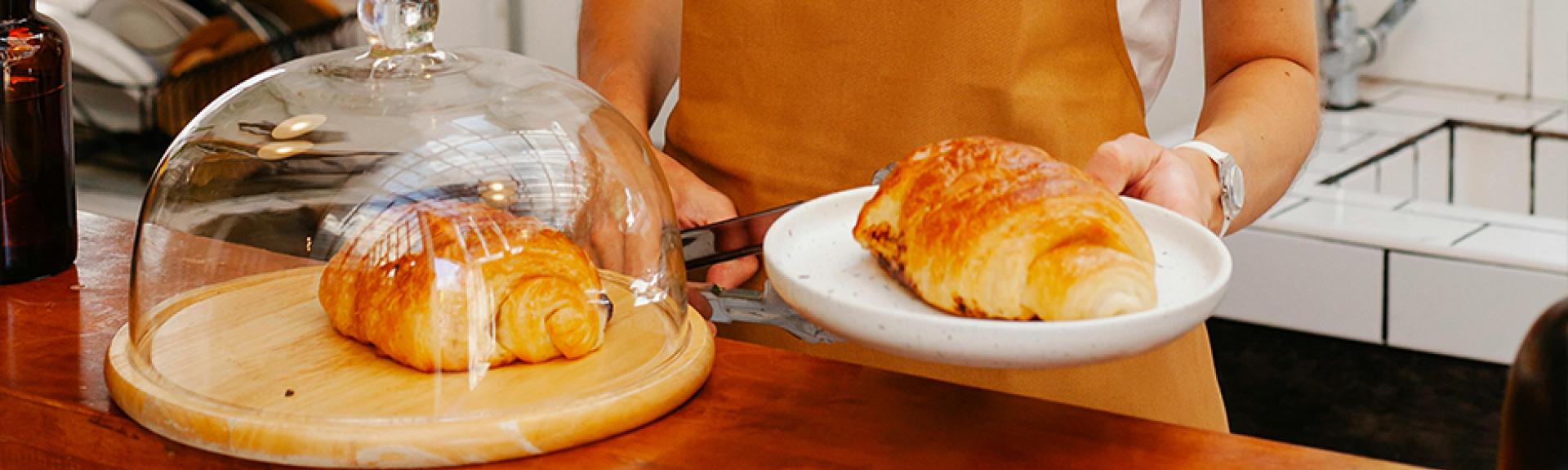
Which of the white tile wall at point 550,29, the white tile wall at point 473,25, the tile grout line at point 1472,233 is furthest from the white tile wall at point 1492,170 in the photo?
the white tile wall at point 473,25

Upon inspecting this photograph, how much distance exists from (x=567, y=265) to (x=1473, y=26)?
2.42 meters

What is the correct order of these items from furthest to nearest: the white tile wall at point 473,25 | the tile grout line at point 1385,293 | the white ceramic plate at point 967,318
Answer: the tile grout line at point 1385,293 < the white tile wall at point 473,25 < the white ceramic plate at point 967,318

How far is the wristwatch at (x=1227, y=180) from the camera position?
0.88 metres

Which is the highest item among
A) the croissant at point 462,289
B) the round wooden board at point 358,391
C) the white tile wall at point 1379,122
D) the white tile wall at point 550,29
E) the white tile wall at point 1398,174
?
the croissant at point 462,289

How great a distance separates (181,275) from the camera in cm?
71

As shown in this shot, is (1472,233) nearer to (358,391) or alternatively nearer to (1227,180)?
(1227,180)

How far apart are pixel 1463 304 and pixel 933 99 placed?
130 centimetres

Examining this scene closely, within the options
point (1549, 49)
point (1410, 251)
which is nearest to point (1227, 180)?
point (1410, 251)

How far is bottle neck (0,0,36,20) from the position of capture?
2.53ft

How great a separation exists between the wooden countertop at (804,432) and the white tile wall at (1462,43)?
7.69ft

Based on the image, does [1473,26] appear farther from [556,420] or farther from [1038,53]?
[556,420]

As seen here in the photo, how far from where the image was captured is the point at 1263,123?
982mm

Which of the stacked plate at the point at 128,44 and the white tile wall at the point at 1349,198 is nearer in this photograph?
the stacked plate at the point at 128,44

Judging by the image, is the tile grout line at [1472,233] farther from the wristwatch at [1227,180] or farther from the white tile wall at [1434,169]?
the wristwatch at [1227,180]
